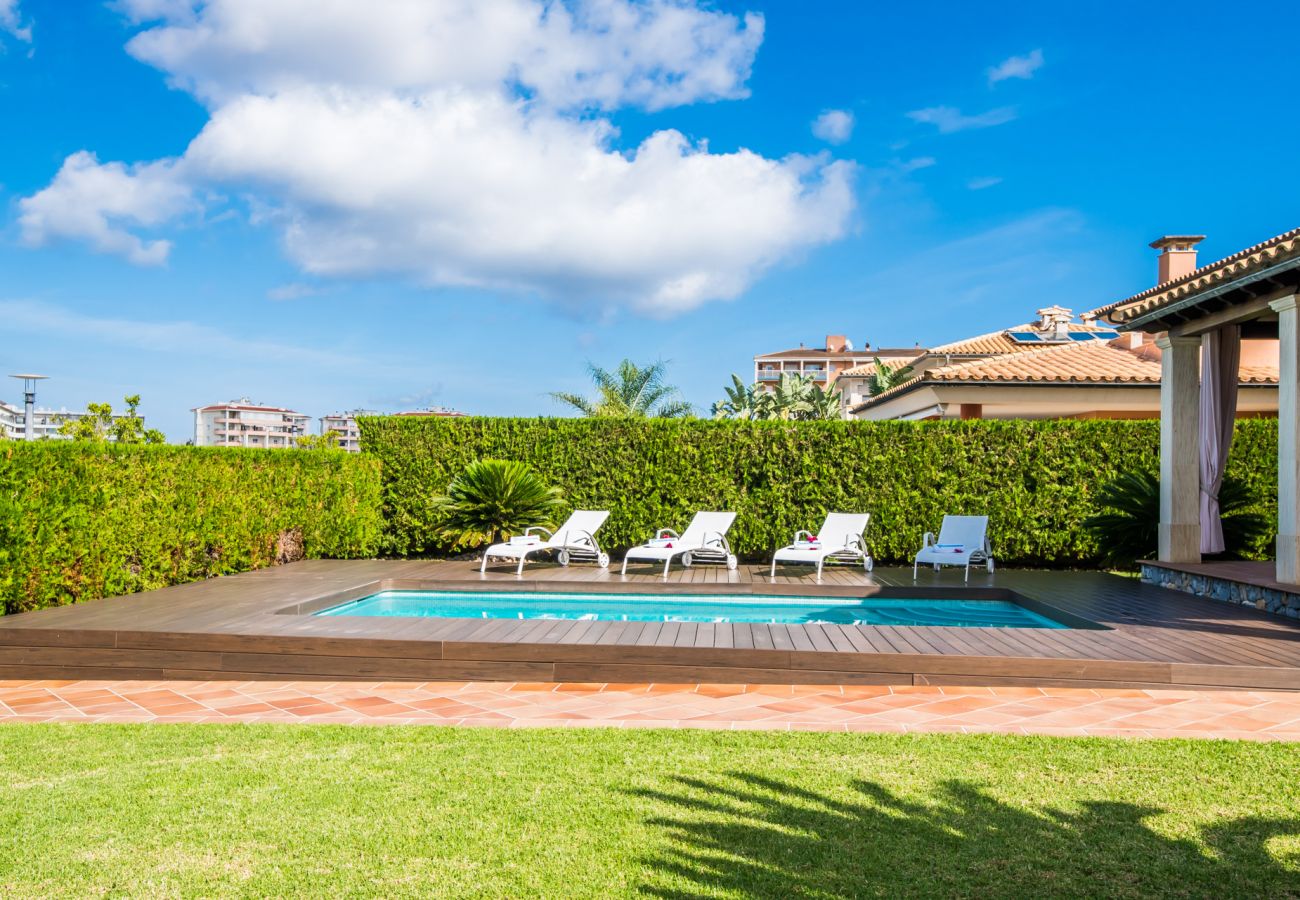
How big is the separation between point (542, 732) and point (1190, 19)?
16.9 meters

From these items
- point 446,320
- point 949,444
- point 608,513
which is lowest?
point 608,513

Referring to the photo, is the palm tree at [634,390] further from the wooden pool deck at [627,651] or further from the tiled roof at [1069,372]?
the wooden pool deck at [627,651]

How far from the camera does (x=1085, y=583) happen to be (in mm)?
11891

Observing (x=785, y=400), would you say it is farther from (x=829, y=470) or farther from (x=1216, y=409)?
(x=1216, y=409)

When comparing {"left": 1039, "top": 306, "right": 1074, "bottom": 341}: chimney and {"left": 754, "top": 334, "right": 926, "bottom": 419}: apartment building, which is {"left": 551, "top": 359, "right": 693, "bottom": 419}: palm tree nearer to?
{"left": 1039, "top": 306, "right": 1074, "bottom": 341}: chimney

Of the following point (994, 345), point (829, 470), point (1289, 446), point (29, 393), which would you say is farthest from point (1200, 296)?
point (994, 345)

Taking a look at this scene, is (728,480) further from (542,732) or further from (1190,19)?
Answer: (1190,19)

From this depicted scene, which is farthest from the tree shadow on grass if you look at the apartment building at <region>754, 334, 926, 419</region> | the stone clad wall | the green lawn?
the apartment building at <region>754, 334, 926, 419</region>

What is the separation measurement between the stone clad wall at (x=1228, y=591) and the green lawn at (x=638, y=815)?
15.5 feet

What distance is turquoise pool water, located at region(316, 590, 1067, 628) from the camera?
406 inches

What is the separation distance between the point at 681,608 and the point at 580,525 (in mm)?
3059

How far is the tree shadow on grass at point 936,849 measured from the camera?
3.18 meters

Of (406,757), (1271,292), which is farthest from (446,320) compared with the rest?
(406,757)

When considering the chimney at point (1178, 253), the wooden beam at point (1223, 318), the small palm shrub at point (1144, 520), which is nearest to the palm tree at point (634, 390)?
the chimney at point (1178, 253)
